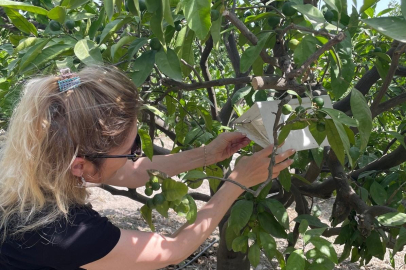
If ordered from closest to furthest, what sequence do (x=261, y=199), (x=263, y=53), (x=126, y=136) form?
1. (x=126, y=136)
2. (x=263, y=53)
3. (x=261, y=199)

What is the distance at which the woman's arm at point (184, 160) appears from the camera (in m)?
2.05

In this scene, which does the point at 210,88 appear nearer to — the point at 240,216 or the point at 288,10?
the point at 240,216

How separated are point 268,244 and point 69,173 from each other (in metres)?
0.73

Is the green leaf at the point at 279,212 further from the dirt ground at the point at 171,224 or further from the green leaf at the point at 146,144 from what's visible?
the dirt ground at the point at 171,224

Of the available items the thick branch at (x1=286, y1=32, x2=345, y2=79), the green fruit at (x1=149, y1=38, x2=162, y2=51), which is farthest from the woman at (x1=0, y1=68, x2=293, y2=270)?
the thick branch at (x1=286, y1=32, x2=345, y2=79)

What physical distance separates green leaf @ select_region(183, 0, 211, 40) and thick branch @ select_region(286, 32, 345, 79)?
0.33 meters

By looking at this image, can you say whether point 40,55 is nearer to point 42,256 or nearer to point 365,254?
point 42,256

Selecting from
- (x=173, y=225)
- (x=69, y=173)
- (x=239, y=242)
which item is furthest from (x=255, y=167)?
(x=173, y=225)

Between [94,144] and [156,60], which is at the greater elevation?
[156,60]

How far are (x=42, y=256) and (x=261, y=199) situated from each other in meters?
0.87

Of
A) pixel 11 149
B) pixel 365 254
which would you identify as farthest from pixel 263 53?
pixel 365 254

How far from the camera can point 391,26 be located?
111 cm

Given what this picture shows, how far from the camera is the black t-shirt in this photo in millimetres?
1412

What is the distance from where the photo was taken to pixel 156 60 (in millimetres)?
1436
